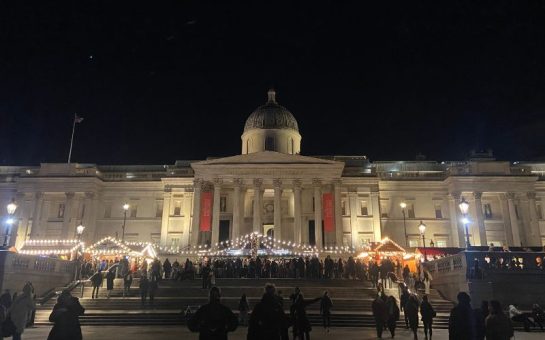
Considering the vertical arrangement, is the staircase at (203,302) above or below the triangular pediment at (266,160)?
below

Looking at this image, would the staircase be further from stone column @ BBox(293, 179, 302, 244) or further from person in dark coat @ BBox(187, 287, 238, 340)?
person in dark coat @ BBox(187, 287, 238, 340)

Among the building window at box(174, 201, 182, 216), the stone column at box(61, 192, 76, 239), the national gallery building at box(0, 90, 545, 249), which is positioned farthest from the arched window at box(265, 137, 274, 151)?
the stone column at box(61, 192, 76, 239)

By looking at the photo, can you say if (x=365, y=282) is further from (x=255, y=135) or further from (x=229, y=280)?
(x=255, y=135)

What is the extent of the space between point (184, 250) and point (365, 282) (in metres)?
20.0

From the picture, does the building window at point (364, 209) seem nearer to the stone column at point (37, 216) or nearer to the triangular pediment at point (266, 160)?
the triangular pediment at point (266, 160)

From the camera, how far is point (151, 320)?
1959cm

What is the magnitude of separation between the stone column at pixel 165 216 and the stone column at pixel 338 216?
Answer: 59.2 ft

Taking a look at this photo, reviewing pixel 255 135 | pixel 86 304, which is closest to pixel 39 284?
pixel 86 304

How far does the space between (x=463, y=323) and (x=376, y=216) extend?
3927cm

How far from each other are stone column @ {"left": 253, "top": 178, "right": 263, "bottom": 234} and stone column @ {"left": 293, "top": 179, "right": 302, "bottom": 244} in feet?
11.2

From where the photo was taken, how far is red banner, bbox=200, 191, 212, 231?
42719 mm

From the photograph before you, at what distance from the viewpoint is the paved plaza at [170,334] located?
48.2 ft

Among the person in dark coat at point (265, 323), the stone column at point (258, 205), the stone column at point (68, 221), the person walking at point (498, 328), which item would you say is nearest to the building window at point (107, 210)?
the stone column at point (68, 221)

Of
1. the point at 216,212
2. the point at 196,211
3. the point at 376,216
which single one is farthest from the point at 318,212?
the point at 196,211
